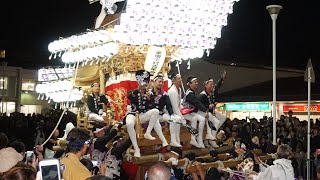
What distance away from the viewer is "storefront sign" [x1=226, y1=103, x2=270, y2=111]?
19.7 metres

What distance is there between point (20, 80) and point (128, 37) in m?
18.4

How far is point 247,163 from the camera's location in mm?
6789

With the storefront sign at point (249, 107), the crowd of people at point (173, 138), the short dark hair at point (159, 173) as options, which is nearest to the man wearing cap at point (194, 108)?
the crowd of people at point (173, 138)

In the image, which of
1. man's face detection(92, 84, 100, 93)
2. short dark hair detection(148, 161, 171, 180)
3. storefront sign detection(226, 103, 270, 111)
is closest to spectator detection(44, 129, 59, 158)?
man's face detection(92, 84, 100, 93)

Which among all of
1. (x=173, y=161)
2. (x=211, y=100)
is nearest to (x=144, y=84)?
(x=173, y=161)

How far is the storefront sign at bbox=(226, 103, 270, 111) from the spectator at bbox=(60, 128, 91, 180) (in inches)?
641

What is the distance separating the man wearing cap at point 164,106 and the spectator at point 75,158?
4.61 meters

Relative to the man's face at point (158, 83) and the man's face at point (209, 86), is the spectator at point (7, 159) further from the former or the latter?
the man's face at point (209, 86)

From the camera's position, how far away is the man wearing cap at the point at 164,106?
881 cm

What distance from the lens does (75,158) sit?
13.3 ft

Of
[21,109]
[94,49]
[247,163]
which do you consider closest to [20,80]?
[21,109]

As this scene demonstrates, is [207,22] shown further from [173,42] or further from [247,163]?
[247,163]

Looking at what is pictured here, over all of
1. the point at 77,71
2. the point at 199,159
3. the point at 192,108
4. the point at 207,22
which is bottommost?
the point at 199,159

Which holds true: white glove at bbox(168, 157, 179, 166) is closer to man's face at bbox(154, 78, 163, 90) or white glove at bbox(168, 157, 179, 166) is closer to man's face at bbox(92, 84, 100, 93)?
man's face at bbox(154, 78, 163, 90)
